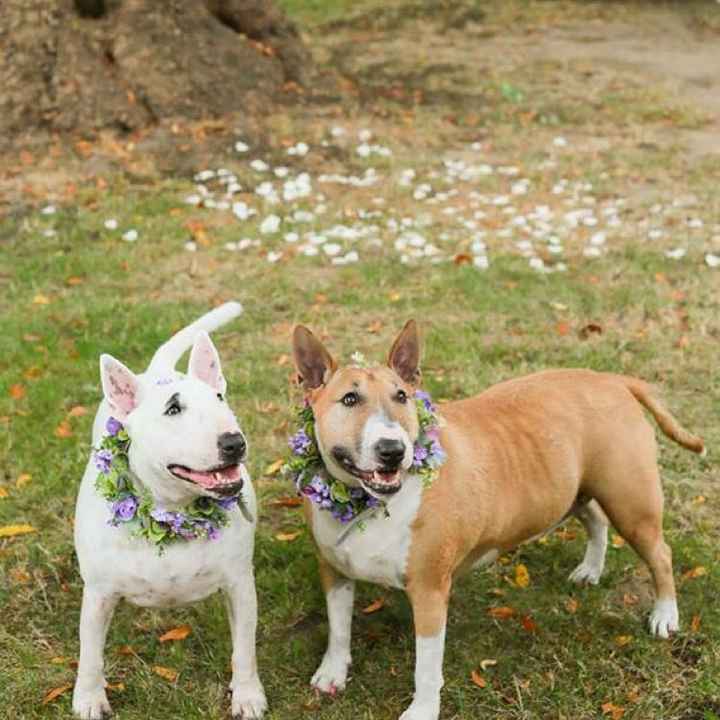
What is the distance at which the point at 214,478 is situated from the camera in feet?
11.7

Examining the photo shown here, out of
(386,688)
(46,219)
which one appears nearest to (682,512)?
(386,688)

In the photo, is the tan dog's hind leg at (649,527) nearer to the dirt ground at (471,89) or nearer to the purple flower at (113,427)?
the purple flower at (113,427)

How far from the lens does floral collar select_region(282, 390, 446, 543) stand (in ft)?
12.6

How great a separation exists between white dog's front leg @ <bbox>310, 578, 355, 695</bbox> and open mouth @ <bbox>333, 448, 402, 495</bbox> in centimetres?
76

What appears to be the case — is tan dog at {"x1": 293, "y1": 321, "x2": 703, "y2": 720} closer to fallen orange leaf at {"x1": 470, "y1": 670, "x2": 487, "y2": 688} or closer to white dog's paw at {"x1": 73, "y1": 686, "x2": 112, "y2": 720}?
fallen orange leaf at {"x1": 470, "y1": 670, "x2": 487, "y2": 688}

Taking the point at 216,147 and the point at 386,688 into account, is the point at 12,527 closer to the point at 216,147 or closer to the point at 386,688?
the point at 386,688

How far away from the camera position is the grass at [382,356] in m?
4.39

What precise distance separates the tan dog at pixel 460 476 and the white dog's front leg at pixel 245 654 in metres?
0.28

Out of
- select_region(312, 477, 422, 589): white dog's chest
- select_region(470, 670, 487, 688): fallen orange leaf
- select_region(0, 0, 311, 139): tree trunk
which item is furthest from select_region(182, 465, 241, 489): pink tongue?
select_region(0, 0, 311, 139): tree trunk

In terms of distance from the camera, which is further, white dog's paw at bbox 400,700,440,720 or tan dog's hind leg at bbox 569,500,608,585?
tan dog's hind leg at bbox 569,500,608,585

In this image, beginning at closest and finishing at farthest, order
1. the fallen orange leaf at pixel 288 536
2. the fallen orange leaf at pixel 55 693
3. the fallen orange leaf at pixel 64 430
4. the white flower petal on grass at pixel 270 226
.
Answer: the fallen orange leaf at pixel 55 693 → the fallen orange leaf at pixel 288 536 → the fallen orange leaf at pixel 64 430 → the white flower petal on grass at pixel 270 226

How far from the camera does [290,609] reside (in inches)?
189


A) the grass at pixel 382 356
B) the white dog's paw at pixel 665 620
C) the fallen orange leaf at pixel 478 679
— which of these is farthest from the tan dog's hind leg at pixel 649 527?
the fallen orange leaf at pixel 478 679

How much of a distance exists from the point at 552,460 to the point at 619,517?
1.26ft
